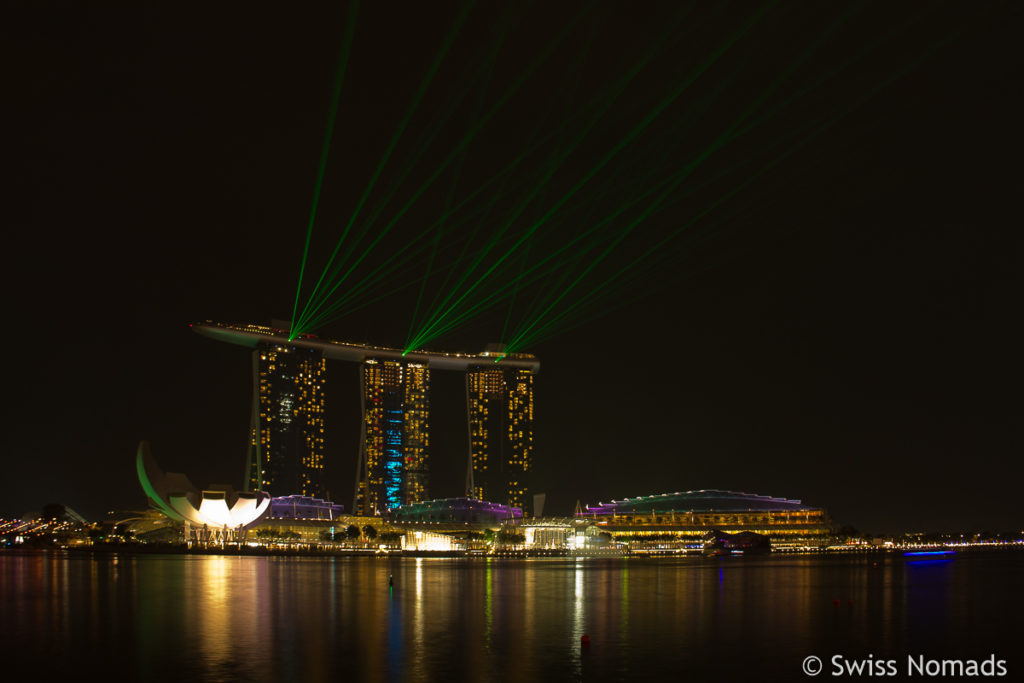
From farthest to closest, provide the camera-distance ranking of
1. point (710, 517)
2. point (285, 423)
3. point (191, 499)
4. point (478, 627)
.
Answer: point (710, 517) → point (285, 423) → point (191, 499) → point (478, 627)

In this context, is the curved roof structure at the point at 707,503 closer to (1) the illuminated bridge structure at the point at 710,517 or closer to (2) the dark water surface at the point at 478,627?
(1) the illuminated bridge structure at the point at 710,517

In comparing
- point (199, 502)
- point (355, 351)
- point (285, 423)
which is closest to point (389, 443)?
point (355, 351)

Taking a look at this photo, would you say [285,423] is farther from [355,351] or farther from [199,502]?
[199,502]

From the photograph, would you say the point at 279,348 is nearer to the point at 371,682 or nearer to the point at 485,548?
the point at 485,548

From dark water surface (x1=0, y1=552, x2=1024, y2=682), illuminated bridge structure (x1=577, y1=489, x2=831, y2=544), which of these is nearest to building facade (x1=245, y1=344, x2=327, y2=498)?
illuminated bridge structure (x1=577, y1=489, x2=831, y2=544)

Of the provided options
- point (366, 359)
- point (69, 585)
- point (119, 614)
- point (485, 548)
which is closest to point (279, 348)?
point (366, 359)

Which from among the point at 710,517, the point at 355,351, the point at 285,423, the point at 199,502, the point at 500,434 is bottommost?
the point at 710,517

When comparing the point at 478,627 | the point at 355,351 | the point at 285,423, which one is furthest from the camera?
the point at 355,351
